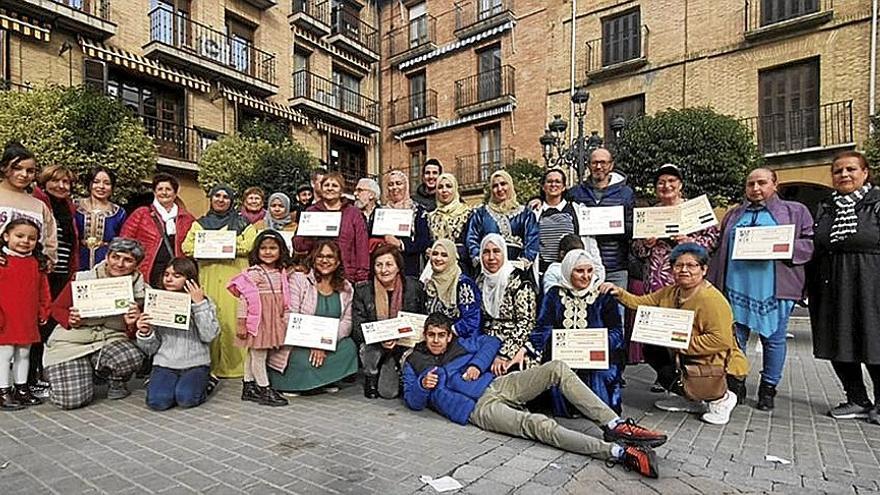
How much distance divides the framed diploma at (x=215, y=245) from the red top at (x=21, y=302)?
1279 millimetres

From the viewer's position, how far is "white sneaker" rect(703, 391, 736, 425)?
13.4 ft

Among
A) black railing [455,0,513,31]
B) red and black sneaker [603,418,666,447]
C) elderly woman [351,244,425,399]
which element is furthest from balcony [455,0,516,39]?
red and black sneaker [603,418,666,447]

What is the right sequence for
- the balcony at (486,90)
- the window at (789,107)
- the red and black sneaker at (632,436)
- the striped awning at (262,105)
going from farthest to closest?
the balcony at (486,90) → the striped awning at (262,105) → the window at (789,107) → the red and black sneaker at (632,436)

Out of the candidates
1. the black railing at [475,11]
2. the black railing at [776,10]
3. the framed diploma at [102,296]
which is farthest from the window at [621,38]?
the framed diploma at [102,296]

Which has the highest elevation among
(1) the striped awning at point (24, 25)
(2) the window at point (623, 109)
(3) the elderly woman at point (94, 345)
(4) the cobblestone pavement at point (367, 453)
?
(1) the striped awning at point (24, 25)

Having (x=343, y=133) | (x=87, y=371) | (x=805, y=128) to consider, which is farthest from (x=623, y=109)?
(x=87, y=371)

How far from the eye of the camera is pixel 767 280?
438cm

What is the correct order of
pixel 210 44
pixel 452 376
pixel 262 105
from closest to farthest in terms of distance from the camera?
pixel 452 376 < pixel 210 44 < pixel 262 105

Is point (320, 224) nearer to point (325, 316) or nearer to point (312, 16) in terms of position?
point (325, 316)

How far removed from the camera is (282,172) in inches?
635

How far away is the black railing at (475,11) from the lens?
21.5 meters

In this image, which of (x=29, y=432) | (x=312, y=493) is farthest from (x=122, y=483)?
(x=29, y=432)

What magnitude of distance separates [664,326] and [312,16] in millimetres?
21854

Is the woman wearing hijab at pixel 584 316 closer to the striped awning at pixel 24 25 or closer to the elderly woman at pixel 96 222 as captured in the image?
the elderly woman at pixel 96 222
